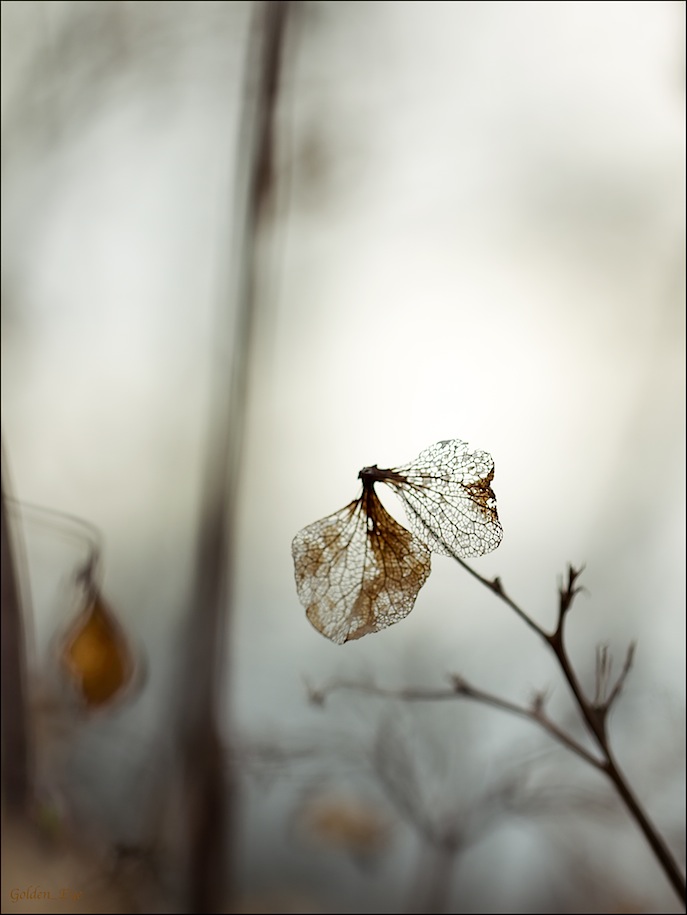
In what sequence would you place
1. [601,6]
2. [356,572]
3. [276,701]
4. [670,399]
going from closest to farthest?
[356,572], [601,6], [670,399], [276,701]

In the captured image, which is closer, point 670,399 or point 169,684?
point 670,399

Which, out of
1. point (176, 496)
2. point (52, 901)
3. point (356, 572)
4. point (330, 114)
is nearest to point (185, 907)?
point (52, 901)

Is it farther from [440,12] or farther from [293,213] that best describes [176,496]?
[440,12]

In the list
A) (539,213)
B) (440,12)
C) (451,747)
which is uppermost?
(440,12)

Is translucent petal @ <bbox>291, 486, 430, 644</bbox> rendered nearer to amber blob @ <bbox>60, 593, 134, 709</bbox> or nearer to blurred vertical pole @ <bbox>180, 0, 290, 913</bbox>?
amber blob @ <bbox>60, 593, 134, 709</bbox>

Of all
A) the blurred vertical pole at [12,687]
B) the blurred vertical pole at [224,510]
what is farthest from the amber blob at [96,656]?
the blurred vertical pole at [224,510]

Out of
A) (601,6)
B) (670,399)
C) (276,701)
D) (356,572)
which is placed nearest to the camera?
(356,572)

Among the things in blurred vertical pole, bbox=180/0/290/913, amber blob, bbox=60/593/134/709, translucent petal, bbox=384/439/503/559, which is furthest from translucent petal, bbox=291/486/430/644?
blurred vertical pole, bbox=180/0/290/913

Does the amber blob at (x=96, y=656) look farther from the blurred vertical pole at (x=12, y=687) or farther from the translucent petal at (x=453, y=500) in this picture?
the translucent petal at (x=453, y=500)
